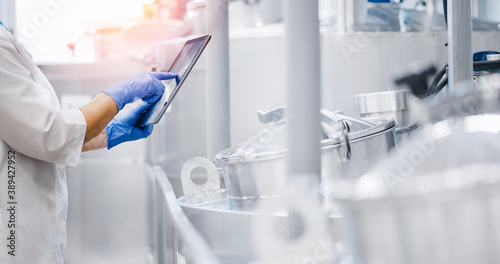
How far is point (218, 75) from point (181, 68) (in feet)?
1.35

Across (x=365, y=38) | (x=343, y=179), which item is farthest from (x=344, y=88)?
(x=343, y=179)

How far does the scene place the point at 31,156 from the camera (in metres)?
1.20

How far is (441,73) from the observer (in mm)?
1691

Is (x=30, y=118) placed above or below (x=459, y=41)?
below

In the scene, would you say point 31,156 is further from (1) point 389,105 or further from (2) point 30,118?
(1) point 389,105

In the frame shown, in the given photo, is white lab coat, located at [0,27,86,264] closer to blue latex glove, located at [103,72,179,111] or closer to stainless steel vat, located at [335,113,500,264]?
blue latex glove, located at [103,72,179,111]

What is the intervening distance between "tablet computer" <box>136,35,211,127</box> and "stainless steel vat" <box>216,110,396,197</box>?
7.2 inches

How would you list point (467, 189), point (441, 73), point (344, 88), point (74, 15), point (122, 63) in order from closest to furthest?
point (467, 189)
point (441, 73)
point (344, 88)
point (122, 63)
point (74, 15)

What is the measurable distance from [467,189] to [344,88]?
1835 mm

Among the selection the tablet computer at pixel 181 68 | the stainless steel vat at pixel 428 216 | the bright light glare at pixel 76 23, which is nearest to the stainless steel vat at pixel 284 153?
the tablet computer at pixel 181 68

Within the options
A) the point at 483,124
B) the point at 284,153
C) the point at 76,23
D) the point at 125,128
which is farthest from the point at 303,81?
the point at 76,23

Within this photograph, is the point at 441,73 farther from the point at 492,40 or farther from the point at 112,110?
the point at 112,110

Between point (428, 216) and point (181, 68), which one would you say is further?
point (181, 68)

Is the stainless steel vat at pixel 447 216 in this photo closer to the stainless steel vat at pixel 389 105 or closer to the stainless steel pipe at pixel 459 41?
the stainless steel pipe at pixel 459 41
